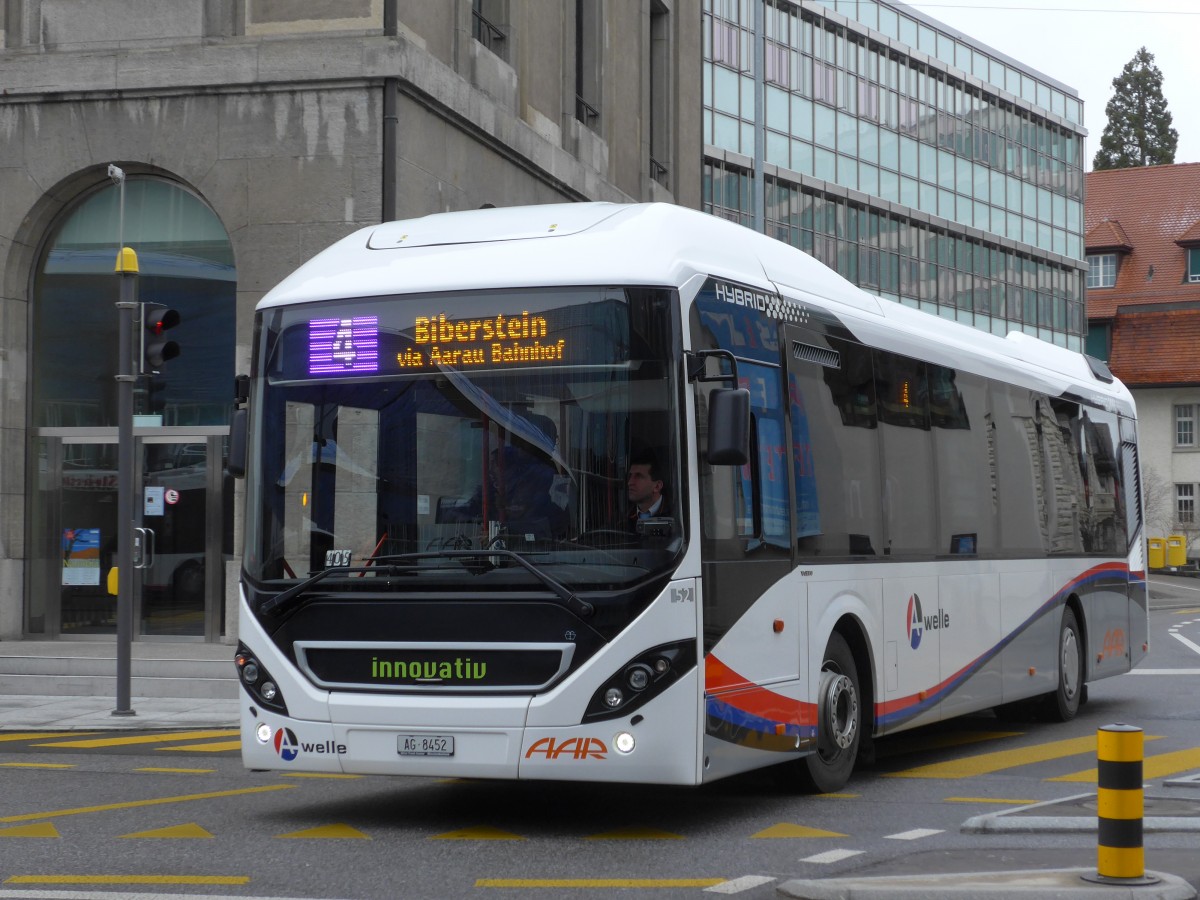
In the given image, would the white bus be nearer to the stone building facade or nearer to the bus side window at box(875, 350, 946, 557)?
the bus side window at box(875, 350, 946, 557)

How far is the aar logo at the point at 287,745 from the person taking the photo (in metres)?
9.19

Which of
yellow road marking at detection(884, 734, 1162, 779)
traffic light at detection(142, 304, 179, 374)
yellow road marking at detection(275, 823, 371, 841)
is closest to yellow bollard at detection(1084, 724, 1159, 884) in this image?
yellow road marking at detection(275, 823, 371, 841)

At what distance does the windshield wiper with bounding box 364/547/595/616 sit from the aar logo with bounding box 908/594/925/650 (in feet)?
12.6

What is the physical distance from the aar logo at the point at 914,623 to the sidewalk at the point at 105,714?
6.45 m

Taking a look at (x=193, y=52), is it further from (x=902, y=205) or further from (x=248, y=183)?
(x=902, y=205)

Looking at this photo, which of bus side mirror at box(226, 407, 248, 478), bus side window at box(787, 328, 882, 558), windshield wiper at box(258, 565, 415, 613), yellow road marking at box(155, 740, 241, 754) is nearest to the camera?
windshield wiper at box(258, 565, 415, 613)

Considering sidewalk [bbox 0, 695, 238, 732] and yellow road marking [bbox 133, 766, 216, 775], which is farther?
sidewalk [bbox 0, 695, 238, 732]

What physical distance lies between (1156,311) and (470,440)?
6912 cm

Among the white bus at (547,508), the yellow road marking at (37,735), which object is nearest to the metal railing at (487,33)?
the yellow road marking at (37,735)

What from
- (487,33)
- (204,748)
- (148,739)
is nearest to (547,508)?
(204,748)

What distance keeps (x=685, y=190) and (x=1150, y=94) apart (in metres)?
67.0

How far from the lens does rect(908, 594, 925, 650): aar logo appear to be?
1189cm

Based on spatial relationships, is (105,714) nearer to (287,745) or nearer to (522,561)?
(287,745)

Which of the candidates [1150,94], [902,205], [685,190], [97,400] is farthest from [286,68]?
[1150,94]
